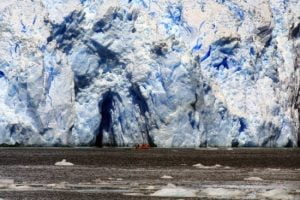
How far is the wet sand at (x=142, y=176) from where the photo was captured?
69.7 feet

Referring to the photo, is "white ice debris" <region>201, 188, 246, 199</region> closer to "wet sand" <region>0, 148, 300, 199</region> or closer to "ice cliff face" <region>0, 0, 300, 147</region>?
"wet sand" <region>0, 148, 300, 199</region>

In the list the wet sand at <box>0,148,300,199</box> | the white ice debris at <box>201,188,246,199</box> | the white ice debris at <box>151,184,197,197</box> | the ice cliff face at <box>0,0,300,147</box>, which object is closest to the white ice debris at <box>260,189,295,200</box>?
the wet sand at <box>0,148,300,199</box>

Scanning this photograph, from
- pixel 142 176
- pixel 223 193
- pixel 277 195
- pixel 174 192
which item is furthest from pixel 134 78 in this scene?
pixel 277 195

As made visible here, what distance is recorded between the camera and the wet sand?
2125cm

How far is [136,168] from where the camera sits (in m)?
33.3

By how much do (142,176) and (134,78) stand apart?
1795cm

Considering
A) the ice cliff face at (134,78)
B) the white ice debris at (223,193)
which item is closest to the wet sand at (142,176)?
the white ice debris at (223,193)

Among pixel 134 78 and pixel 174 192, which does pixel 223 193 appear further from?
pixel 134 78

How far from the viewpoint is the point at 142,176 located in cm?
2828

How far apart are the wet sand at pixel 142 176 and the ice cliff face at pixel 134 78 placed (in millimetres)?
2337

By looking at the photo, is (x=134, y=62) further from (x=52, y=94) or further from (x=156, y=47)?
(x=52, y=94)

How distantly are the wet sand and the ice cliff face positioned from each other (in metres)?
2.34

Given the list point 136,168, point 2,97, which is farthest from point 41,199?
point 2,97

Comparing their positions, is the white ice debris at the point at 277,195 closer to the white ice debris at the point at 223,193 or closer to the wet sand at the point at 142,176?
the wet sand at the point at 142,176
